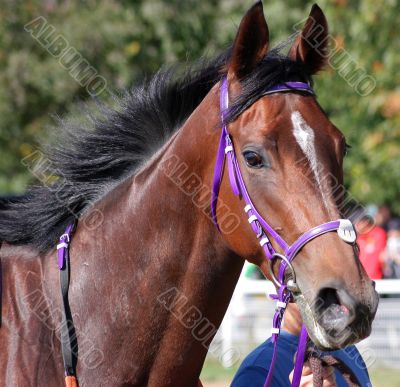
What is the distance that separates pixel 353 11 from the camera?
12.5m

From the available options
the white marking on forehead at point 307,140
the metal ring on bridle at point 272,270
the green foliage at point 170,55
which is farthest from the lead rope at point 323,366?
the green foliage at point 170,55

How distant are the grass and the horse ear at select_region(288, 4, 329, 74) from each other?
6070 millimetres

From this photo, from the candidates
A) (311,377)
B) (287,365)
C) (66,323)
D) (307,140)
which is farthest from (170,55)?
(307,140)

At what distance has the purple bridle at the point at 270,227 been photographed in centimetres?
267

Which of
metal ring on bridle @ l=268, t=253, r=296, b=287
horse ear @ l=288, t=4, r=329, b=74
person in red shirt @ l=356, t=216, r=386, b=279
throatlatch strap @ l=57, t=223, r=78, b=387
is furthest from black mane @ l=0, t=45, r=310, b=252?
person in red shirt @ l=356, t=216, r=386, b=279

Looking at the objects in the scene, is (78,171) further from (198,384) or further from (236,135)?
(198,384)

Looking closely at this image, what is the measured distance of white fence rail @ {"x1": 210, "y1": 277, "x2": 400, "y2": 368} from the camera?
940 cm

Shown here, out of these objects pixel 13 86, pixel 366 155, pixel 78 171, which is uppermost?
pixel 78 171

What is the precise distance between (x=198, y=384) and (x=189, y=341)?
0.79ft

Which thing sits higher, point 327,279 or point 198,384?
point 327,279

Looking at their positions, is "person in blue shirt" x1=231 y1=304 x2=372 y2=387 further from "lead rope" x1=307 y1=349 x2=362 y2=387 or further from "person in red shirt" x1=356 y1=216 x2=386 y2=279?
"person in red shirt" x1=356 y1=216 x2=386 y2=279

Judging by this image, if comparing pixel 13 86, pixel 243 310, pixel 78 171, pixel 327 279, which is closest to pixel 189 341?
pixel 327 279

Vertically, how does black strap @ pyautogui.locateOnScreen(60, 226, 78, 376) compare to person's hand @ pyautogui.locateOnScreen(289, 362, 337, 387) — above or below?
above

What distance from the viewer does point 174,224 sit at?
3.13 m
